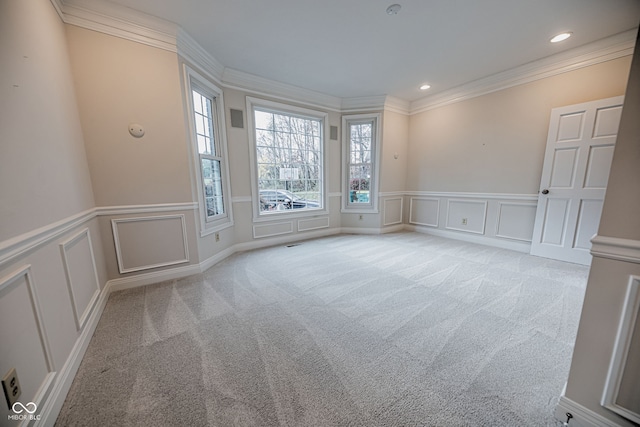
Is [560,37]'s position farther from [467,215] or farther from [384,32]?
[467,215]

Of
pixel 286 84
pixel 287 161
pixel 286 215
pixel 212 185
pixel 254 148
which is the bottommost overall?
pixel 286 215

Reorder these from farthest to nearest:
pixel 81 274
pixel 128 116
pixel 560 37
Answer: pixel 560 37 → pixel 128 116 → pixel 81 274

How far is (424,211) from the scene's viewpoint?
4.80m

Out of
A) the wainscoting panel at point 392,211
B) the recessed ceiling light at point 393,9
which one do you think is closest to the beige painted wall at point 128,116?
the recessed ceiling light at point 393,9

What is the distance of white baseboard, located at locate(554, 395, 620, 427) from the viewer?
3.24ft

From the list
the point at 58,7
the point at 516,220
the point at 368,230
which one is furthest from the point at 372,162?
the point at 58,7

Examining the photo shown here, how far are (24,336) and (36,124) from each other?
1.20 meters

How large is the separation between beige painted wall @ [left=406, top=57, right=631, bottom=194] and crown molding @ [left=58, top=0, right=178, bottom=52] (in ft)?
14.3

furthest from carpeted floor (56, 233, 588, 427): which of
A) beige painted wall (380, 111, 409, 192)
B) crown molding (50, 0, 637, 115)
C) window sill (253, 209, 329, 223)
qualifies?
crown molding (50, 0, 637, 115)

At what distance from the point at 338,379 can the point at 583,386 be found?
116cm

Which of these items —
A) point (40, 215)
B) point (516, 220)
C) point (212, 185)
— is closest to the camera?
point (40, 215)

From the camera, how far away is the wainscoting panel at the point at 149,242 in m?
2.36

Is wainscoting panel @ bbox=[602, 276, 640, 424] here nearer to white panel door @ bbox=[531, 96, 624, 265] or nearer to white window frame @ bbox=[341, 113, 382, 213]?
white panel door @ bbox=[531, 96, 624, 265]

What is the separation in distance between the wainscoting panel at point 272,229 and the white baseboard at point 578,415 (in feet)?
11.8
